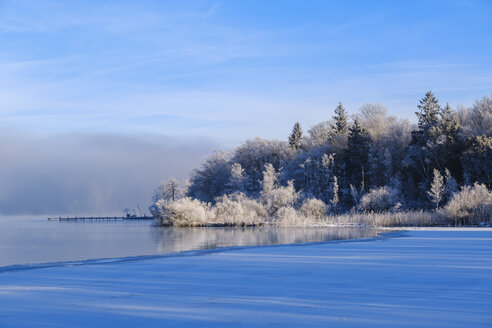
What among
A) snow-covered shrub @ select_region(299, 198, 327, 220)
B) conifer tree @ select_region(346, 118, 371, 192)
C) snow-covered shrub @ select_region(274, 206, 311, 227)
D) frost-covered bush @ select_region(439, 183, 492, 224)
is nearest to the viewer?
frost-covered bush @ select_region(439, 183, 492, 224)

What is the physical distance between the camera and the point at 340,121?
5581 centimetres

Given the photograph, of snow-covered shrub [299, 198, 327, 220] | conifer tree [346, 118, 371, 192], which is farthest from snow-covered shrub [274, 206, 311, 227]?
conifer tree [346, 118, 371, 192]

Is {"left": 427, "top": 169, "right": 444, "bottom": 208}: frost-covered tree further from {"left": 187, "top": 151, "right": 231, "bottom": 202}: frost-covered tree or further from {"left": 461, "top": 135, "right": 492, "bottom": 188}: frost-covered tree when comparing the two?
{"left": 187, "top": 151, "right": 231, "bottom": 202}: frost-covered tree

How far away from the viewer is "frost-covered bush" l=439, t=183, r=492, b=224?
98.3 ft

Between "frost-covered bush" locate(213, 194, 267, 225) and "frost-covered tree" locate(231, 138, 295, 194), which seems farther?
"frost-covered tree" locate(231, 138, 295, 194)

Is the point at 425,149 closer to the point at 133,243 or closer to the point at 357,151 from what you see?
the point at 357,151

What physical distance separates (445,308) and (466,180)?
113ft

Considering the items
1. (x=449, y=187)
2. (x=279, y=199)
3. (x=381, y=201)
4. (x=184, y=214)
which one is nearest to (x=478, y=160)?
(x=449, y=187)

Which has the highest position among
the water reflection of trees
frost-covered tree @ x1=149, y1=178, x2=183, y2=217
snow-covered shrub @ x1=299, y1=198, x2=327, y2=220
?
frost-covered tree @ x1=149, y1=178, x2=183, y2=217

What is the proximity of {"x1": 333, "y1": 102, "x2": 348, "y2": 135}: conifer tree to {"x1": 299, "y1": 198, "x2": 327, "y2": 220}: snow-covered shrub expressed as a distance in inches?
573

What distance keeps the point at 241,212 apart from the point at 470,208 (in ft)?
61.2

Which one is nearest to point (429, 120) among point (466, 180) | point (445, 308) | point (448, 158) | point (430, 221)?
point (448, 158)

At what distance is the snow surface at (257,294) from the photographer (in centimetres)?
508

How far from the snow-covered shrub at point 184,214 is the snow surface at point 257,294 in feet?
109
